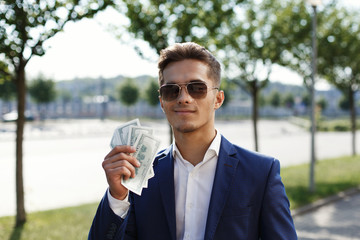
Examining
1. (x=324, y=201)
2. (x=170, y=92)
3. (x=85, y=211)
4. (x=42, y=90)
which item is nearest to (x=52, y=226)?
(x=85, y=211)

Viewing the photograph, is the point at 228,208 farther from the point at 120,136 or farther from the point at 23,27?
the point at 23,27

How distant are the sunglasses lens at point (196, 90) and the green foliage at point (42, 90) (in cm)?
4761

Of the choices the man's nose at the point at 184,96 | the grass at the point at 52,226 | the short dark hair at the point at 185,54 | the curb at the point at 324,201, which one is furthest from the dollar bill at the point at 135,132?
the curb at the point at 324,201

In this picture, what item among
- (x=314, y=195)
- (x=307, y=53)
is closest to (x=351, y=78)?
(x=307, y=53)

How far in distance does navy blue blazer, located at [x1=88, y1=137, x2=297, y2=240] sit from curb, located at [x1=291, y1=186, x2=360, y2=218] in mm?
6012

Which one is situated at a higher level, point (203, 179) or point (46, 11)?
point (46, 11)

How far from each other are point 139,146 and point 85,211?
20.3ft

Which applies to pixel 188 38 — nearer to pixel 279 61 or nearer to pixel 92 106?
pixel 279 61

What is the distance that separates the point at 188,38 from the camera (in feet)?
25.1

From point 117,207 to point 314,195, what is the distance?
7.94 metres

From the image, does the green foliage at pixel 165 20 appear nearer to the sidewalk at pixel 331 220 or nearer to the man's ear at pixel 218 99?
the sidewalk at pixel 331 220

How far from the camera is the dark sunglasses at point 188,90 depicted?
1.89 metres

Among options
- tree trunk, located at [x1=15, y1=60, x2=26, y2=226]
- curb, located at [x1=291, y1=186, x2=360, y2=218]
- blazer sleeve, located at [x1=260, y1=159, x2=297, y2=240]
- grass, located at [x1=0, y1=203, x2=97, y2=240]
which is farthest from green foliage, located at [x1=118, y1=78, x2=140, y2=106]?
blazer sleeve, located at [x1=260, y1=159, x2=297, y2=240]

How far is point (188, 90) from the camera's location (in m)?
1.89
